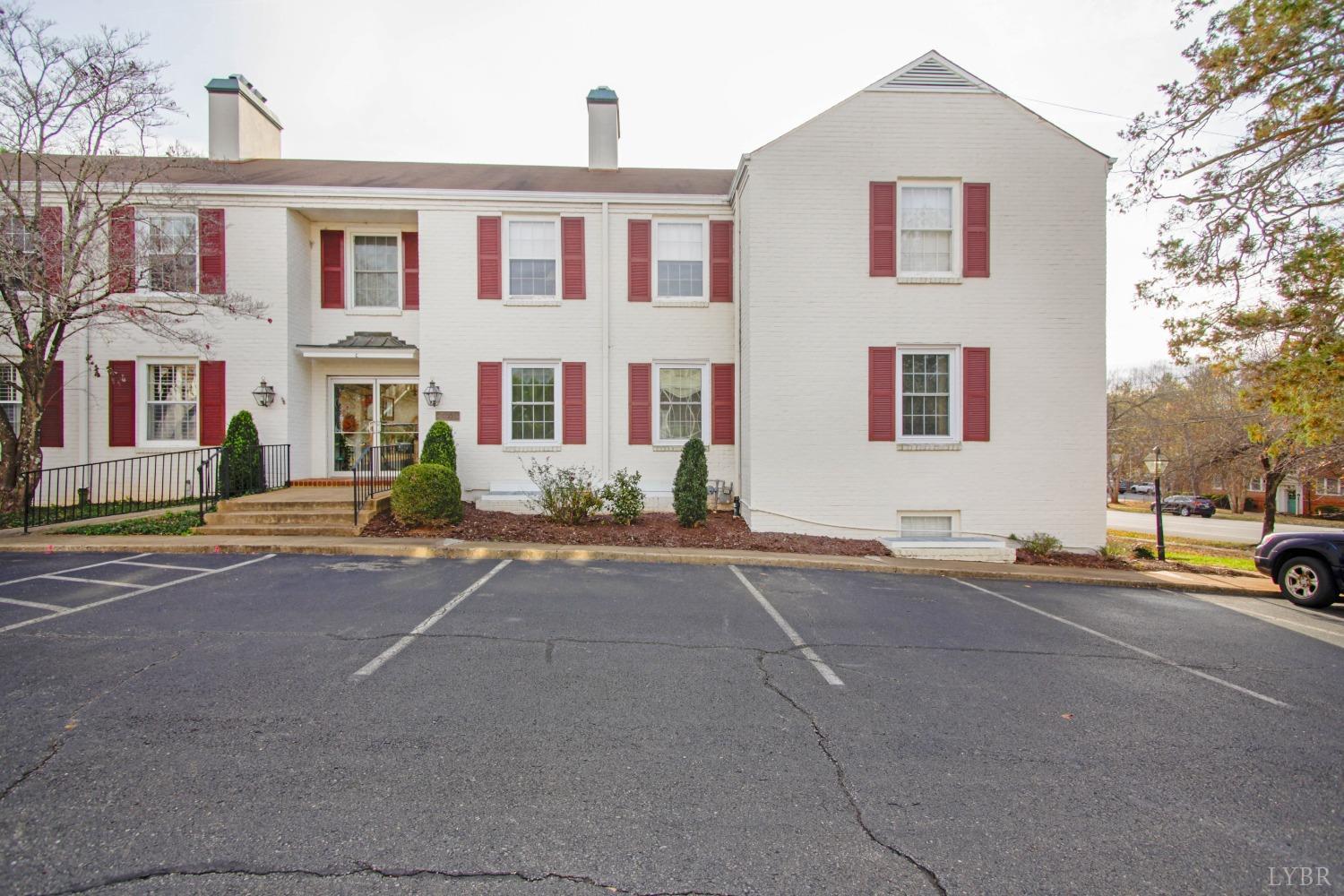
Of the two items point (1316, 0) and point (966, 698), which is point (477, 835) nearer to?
point (966, 698)

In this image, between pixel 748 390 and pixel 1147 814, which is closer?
pixel 1147 814

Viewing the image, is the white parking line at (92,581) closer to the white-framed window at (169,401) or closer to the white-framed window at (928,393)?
the white-framed window at (169,401)

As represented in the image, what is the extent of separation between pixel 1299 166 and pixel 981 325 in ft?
15.1

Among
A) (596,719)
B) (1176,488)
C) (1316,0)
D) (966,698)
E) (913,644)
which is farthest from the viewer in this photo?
(1176,488)

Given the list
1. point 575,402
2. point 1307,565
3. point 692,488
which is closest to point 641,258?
point 575,402

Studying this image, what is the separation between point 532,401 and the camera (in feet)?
42.1

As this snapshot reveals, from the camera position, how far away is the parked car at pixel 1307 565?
823 centimetres

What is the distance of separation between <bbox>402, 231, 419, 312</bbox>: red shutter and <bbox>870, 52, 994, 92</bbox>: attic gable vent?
33.1ft

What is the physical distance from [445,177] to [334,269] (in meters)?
3.27

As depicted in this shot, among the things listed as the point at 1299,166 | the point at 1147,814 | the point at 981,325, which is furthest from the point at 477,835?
the point at 1299,166

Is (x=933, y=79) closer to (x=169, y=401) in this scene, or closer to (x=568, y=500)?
(x=568, y=500)

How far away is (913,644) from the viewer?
18.0ft

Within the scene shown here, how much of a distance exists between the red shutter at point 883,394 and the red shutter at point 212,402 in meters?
13.1

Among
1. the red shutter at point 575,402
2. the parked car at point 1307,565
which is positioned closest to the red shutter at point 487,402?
the red shutter at point 575,402
